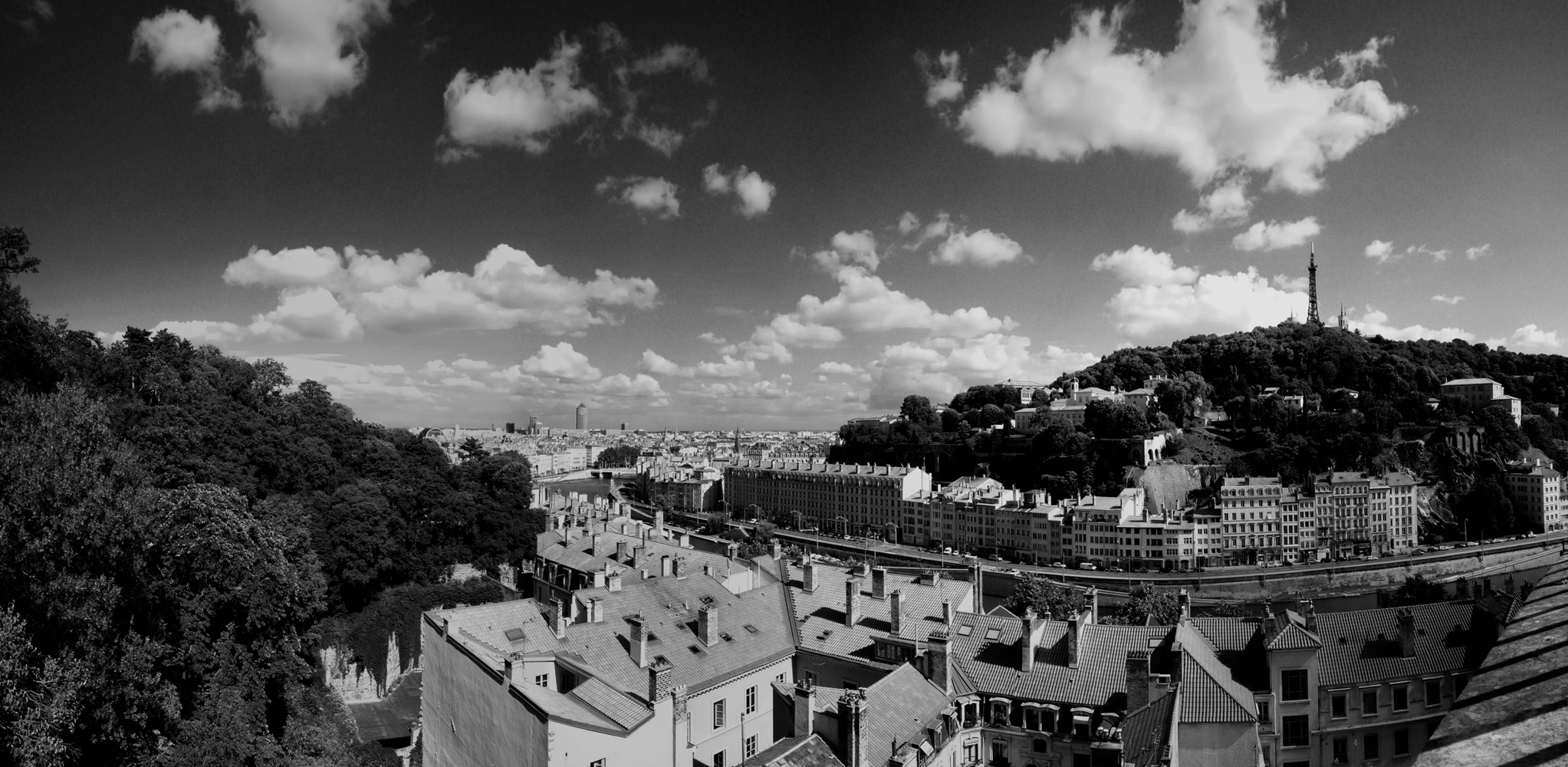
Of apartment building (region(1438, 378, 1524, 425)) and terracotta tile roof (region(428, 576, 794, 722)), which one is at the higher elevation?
apartment building (region(1438, 378, 1524, 425))

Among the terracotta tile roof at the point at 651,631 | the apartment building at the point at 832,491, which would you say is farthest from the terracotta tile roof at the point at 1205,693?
the apartment building at the point at 832,491

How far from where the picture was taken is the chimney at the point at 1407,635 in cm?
2155

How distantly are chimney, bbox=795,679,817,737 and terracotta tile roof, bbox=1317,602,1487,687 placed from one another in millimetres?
14910

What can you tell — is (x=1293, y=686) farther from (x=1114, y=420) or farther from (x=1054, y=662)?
(x=1114, y=420)

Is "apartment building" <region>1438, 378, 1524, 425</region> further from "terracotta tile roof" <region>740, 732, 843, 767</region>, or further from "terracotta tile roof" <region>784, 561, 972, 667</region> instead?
"terracotta tile roof" <region>740, 732, 843, 767</region>

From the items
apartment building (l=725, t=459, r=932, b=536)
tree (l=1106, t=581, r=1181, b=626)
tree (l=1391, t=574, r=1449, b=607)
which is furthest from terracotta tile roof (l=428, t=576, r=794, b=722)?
apartment building (l=725, t=459, r=932, b=536)

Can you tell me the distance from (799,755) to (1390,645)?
58.0 feet

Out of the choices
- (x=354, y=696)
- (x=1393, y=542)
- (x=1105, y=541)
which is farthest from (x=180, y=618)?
(x=1393, y=542)

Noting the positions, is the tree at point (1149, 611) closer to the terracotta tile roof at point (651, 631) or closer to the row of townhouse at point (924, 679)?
the row of townhouse at point (924, 679)

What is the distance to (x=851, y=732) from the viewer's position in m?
13.9

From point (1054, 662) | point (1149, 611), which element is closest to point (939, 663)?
point (1054, 662)

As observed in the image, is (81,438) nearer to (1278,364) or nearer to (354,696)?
(354,696)

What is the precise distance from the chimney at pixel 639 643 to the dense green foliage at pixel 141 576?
6816mm

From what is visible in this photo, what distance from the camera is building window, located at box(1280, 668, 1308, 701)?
20922mm
